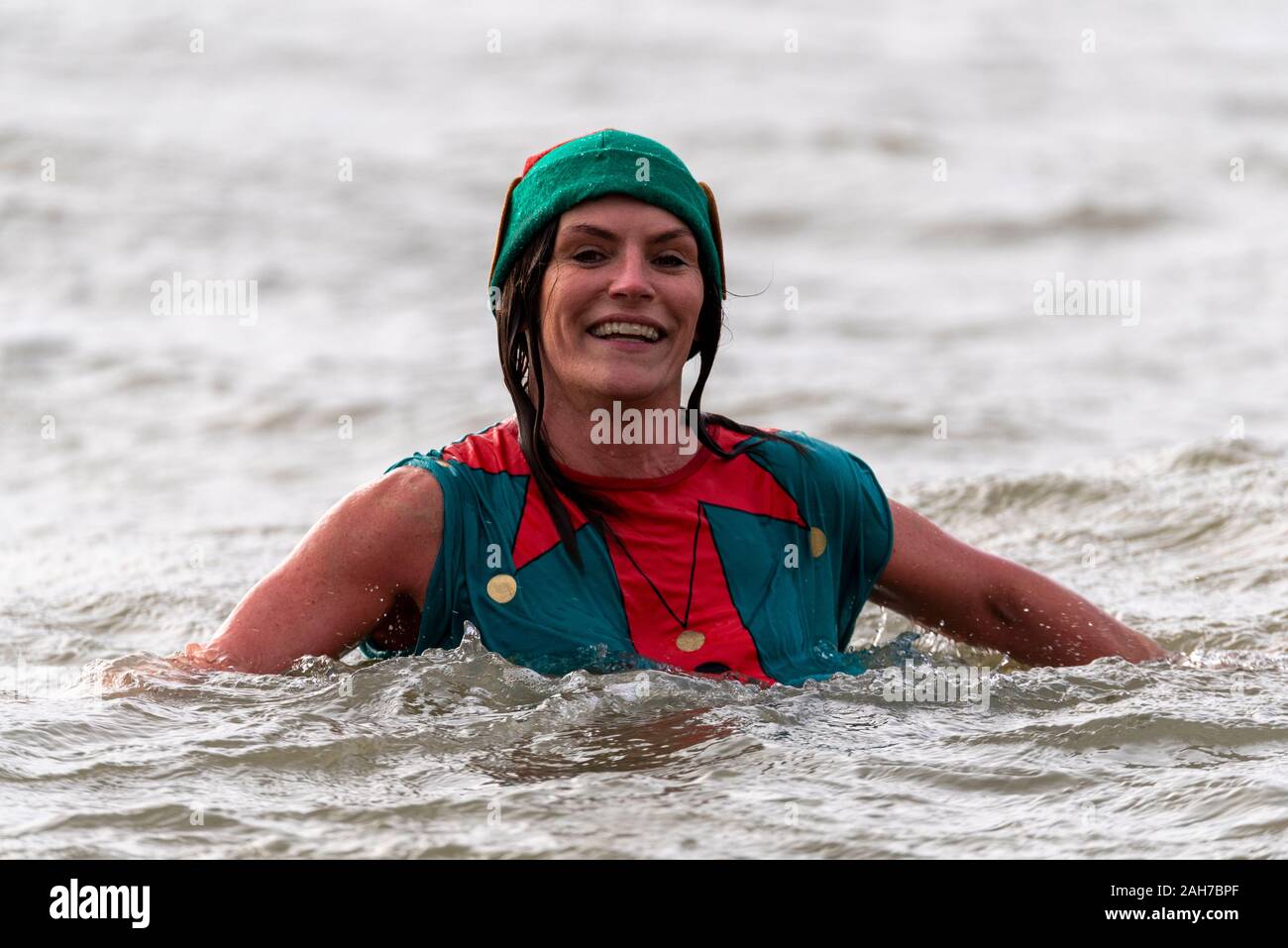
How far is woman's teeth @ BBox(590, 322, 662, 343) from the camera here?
400 centimetres

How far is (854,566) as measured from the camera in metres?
4.34

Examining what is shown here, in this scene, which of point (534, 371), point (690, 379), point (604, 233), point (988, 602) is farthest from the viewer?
point (690, 379)

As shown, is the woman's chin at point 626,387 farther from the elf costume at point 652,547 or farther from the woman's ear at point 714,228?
the woman's ear at point 714,228

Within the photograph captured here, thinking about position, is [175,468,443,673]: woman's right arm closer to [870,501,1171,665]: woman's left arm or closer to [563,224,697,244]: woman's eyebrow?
[563,224,697,244]: woman's eyebrow

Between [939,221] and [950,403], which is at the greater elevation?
[939,221]

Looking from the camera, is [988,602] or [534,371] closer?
[534,371]

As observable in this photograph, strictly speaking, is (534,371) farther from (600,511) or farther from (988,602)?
(988,602)

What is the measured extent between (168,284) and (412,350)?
103 inches

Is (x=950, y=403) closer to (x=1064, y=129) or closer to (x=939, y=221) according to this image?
(x=939, y=221)

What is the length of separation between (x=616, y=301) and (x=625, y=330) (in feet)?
0.23

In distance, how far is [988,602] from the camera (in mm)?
4430

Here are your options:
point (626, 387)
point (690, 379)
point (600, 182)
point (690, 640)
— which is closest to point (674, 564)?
point (690, 640)

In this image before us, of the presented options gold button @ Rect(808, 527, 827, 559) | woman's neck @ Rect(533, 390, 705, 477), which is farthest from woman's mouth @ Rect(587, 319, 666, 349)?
gold button @ Rect(808, 527, 827, 559)
